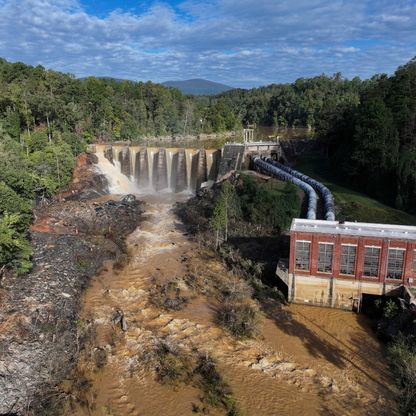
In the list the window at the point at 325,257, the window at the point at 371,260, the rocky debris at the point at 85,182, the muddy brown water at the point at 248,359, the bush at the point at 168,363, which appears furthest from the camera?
the rocky debris at the point at 85,182

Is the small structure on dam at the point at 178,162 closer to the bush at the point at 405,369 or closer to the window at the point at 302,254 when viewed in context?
the window at the point at 302,254

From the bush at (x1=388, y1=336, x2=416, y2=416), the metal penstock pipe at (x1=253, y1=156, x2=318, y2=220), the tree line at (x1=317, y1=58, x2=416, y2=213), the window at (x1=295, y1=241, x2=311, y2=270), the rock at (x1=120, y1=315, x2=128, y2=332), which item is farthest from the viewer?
the tree line at (x1=317, y1=58, x2=416, y2=213)

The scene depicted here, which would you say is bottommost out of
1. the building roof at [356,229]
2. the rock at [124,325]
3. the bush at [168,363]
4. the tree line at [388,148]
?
the bush at [168,363]

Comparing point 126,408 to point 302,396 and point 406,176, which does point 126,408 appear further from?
point 406,176

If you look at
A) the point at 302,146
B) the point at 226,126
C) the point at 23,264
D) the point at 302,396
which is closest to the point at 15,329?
the point at 23,264

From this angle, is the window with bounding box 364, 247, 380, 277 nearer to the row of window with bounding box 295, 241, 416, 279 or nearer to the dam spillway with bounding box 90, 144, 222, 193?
the row of window with bounding box 295, 241, 416, 279

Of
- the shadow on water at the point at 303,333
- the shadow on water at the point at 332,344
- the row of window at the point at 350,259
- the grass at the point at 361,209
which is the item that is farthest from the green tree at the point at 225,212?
the shadow on water at the point at 332,344

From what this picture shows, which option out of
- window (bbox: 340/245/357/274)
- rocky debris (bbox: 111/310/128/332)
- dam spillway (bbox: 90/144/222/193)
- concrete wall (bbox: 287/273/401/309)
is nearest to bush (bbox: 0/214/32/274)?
rocky debris (bbox: 111/310/128/332)

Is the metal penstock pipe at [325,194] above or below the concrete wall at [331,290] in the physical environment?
above
